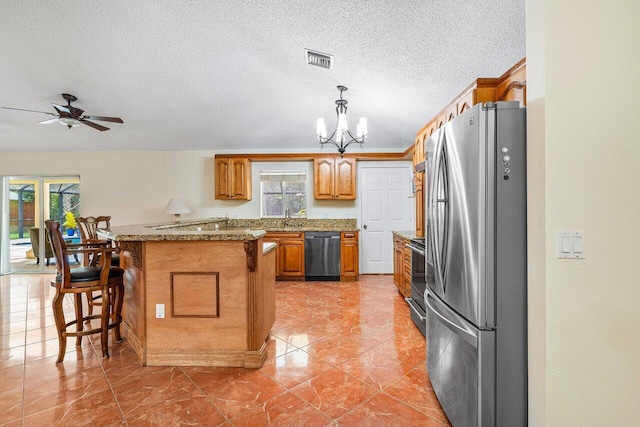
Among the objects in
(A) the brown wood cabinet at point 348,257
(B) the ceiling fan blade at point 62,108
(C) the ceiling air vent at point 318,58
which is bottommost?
(A) the brown wood cabinet at point 348,257

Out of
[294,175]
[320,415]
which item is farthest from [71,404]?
[294,175]

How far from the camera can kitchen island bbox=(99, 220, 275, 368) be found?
234 cm

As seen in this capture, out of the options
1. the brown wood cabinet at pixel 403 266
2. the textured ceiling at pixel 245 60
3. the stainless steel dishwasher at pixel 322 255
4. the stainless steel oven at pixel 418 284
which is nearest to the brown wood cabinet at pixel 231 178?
the textured ceiling at pixel 245 60

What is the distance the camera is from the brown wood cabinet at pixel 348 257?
5.23m

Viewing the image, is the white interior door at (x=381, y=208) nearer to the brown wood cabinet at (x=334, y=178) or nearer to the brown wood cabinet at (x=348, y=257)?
the brown wood cabinet at (x=334, y=178)

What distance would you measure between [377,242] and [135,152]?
5.11 metres

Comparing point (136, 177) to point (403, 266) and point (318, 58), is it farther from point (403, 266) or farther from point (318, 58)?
point (403, 266)

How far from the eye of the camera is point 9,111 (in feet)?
15.1

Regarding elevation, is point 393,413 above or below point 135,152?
below

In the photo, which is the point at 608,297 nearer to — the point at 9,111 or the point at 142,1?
the point at 142,1

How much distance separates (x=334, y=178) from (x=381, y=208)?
44.0 inches

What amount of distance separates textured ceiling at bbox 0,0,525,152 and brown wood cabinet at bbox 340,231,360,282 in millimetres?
1863

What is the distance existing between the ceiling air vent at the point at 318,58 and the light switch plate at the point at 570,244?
276cm

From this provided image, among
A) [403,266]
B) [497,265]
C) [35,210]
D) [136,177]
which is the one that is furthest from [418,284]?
[35,210]
